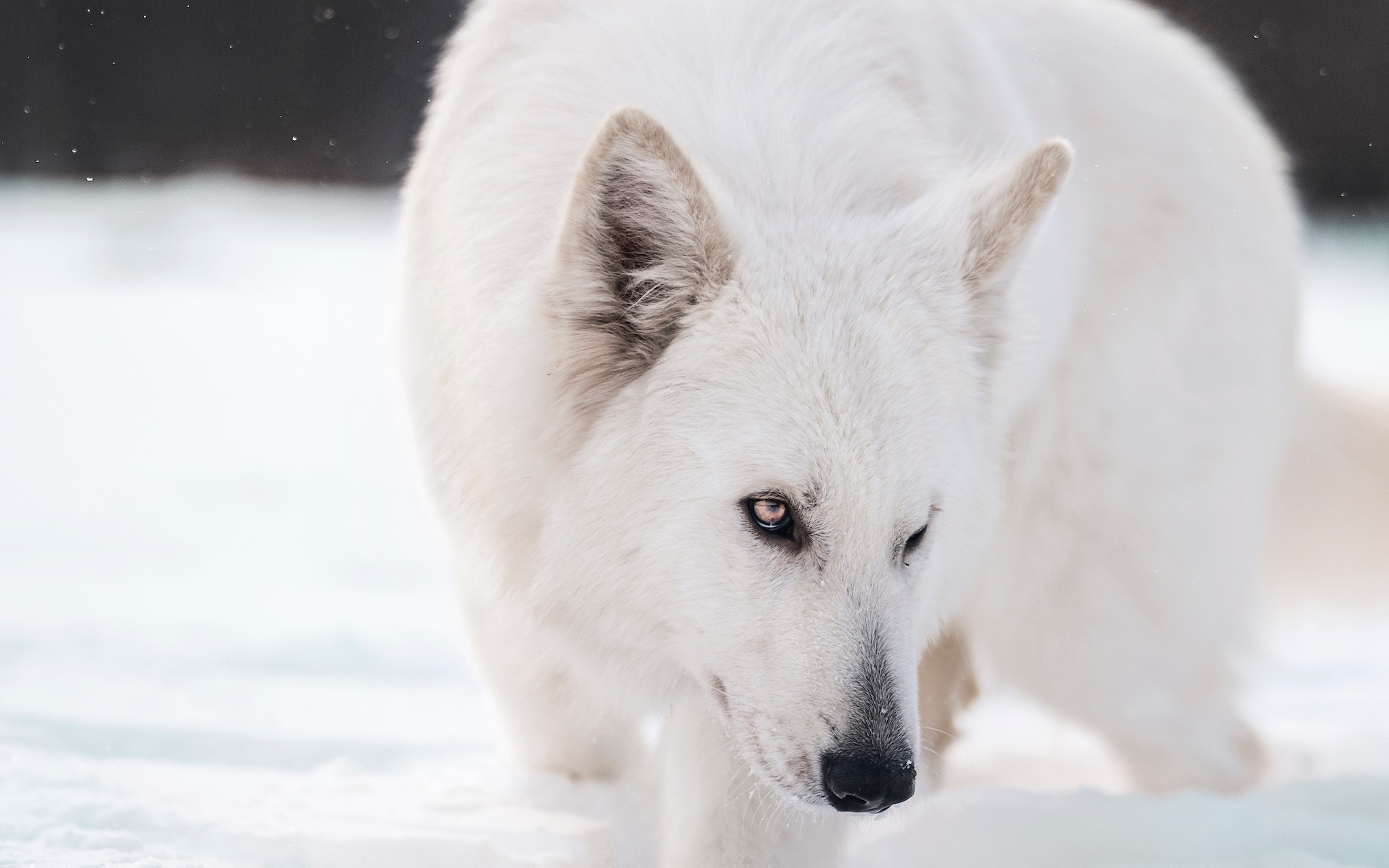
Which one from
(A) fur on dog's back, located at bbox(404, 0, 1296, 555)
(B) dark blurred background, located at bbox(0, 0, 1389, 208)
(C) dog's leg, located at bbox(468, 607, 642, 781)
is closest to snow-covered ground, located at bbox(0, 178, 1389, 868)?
(C) dog's leg, located at bbox(468, 607, 642, 781)

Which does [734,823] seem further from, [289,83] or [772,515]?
[289,83]

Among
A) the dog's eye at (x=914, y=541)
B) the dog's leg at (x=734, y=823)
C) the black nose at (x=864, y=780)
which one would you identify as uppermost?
the dog's eye at (x=914, y=541)

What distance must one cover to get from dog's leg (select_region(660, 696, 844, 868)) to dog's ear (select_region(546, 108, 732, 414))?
2.58 feet

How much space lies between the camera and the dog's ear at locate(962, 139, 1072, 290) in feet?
6.22

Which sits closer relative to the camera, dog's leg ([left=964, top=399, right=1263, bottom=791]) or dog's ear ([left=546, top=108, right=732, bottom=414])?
dog's ear ([left=546, top=108, right=732, bottom=414])

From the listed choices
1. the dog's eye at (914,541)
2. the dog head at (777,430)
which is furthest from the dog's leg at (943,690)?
the dog's eye at (914,541)

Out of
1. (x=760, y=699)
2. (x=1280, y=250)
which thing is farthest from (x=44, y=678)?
(x=1280, y=250)

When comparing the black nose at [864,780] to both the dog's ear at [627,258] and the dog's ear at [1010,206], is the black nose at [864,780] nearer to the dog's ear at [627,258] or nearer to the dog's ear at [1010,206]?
the dog's ear at [627,258]

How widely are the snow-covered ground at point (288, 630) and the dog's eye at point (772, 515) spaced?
1.14m

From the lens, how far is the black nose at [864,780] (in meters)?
1.72

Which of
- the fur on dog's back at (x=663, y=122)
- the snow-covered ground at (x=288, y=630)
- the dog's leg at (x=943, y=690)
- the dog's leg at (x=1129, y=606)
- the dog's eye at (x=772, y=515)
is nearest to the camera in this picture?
the dog's eye at (x=772, y=515)

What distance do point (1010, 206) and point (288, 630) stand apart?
3.74 m

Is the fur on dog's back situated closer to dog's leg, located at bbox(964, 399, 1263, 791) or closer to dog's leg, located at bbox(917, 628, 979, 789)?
dog's leg, located at bbox(964, 399, 1263, 791)

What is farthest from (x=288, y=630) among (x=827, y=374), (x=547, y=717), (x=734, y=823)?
(x=827, y=374)
